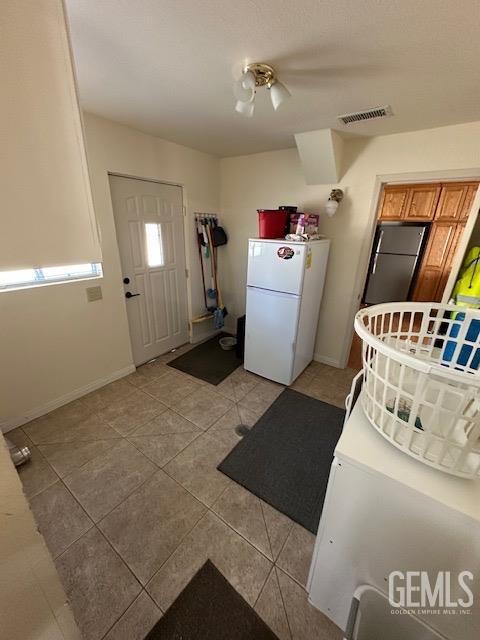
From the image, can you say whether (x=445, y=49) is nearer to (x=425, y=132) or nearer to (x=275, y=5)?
(x=275, y=5)

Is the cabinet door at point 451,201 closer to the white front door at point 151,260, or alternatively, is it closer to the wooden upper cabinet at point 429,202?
the wooden upper cabinet at point 429,202

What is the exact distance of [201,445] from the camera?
1.97 m

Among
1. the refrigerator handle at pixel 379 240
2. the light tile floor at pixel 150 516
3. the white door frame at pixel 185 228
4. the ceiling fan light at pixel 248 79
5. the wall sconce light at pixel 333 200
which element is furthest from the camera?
the refrigerator handle at pixel 379 240

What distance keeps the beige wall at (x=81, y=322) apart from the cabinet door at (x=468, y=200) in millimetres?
3048

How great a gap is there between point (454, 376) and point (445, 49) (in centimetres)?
159

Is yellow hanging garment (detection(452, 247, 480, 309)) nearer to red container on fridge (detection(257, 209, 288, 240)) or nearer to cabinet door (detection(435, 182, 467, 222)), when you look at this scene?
cabinet door (detection(435, 182, 467, 222))

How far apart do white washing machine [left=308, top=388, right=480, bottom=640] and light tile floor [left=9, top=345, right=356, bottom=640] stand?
41 cm

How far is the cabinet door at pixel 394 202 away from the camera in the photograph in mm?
2951

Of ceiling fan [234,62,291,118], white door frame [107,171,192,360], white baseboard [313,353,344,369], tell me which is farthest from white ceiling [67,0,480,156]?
white baseboard [313,353,344,369]

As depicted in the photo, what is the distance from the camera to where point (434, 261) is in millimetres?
3057

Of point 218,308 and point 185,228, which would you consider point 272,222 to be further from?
point 218,308

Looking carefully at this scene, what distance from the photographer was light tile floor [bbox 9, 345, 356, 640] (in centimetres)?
116

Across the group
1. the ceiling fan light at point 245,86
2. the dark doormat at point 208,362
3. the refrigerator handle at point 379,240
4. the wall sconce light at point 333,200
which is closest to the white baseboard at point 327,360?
the dark doormat at point 208,362

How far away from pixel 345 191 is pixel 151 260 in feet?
7.28
